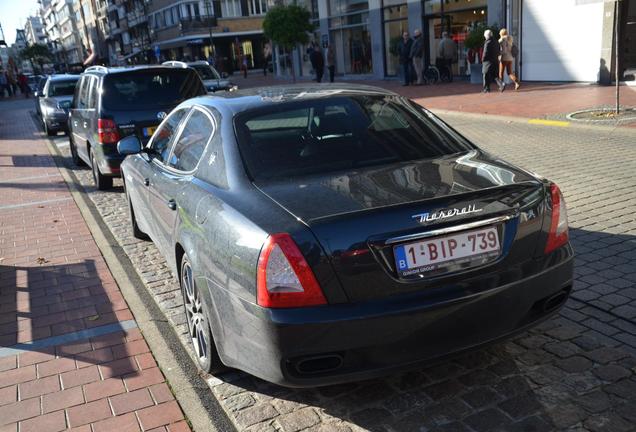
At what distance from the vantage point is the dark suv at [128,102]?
8.43 meters

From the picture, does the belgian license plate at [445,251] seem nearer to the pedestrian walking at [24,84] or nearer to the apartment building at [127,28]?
the pedestrian walking at [24,84]

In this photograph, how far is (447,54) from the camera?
22516 mm

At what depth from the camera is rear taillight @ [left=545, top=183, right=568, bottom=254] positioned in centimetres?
302

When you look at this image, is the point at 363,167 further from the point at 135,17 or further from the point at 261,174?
the point at 135,17

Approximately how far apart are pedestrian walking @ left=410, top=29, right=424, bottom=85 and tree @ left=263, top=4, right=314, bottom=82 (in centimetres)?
915

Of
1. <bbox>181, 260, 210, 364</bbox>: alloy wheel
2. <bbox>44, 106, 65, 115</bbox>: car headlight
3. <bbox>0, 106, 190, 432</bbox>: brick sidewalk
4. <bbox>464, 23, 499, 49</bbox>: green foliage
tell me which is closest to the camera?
<bbox>0, 106, 190, 432</bbox>: brick sidewalk

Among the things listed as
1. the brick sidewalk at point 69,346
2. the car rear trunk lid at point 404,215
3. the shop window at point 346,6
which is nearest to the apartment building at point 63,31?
the shop window at point 346,6

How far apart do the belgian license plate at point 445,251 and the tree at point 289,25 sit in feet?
94.6

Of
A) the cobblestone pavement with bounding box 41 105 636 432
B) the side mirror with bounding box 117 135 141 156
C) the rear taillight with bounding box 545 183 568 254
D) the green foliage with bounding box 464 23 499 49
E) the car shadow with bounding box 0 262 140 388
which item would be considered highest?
the green foliage with bounding box 464 23 499 49

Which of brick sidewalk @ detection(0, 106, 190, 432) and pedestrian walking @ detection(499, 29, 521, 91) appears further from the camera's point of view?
pedestrian walking @ detection(499, 29, 521, 91)

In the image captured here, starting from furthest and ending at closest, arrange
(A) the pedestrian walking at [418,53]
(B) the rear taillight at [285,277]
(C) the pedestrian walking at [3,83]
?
1. (C) the pedestrian walking at [3,83]
2. (A) the pedestrian walking at [418,53]
3. (B) the rear taillight at [285,277]

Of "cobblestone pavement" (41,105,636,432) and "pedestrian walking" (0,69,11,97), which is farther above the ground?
"pedestrian walking" (0,69,11,97)

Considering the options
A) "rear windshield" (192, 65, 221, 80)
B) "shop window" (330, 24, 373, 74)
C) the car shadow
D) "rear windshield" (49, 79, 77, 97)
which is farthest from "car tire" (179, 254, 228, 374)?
"shop window" (330, 24, 373, 74)

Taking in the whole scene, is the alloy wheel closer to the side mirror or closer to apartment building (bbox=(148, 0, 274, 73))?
the side mirror
